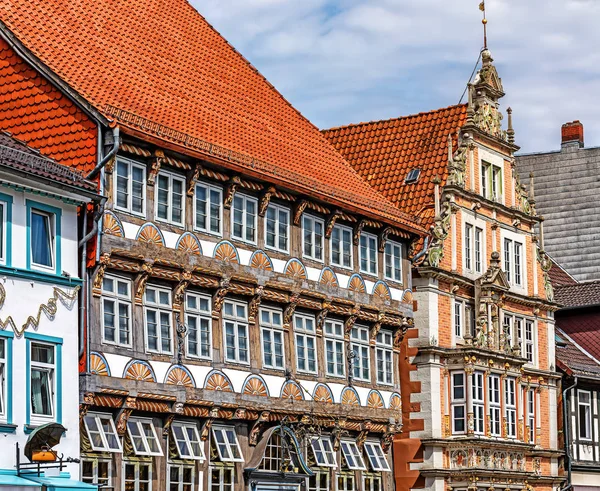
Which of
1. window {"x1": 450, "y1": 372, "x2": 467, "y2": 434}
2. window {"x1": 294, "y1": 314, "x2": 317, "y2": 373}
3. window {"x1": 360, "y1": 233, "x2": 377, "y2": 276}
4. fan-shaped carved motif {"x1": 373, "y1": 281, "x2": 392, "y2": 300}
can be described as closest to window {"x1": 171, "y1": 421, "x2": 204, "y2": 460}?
window {"x1": 294, "y1": 314, "x2": 317, "y2": 373}

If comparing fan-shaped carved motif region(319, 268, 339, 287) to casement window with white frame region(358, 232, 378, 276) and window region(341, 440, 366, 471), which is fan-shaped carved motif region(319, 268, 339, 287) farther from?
window region(341, 440, 366, 471)

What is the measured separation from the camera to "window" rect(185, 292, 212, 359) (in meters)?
33.1

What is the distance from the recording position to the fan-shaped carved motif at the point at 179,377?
32000mm

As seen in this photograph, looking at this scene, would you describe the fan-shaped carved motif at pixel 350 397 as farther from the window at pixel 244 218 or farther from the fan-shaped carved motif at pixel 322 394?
the window at pixel 244 218

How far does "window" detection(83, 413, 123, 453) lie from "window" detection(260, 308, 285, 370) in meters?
5.71

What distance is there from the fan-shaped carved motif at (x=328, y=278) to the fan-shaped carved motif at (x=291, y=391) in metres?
3.02

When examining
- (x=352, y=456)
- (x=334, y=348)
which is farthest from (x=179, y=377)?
(x=352, y=456)

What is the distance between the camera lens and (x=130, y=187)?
3162 centimetres

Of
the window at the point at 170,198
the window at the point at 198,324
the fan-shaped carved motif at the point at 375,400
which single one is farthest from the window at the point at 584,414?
the window at the point at 170,198

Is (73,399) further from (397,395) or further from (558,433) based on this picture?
(558,433)

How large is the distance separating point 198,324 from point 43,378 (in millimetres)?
5520

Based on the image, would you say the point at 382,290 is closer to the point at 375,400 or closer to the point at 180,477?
the point at 375,400

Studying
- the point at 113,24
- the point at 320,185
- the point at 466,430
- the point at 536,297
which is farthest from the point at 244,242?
the point at 536,297

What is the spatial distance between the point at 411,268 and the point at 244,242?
8438mm
